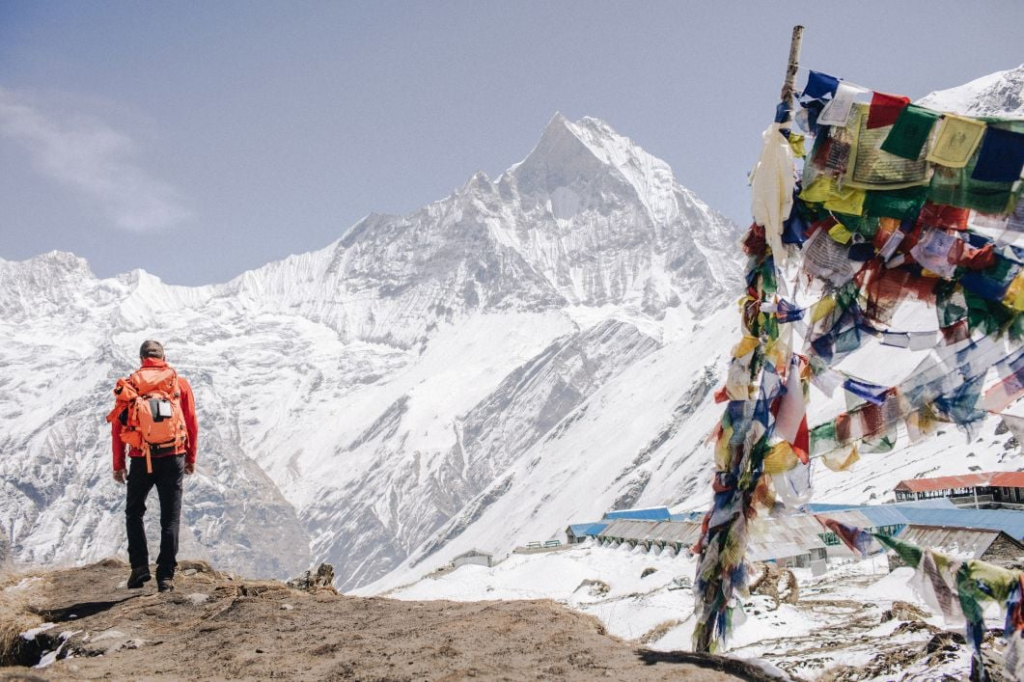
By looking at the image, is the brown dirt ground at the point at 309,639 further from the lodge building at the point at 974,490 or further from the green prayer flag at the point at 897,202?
the lodge building at the point at 974,490

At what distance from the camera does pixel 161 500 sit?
9.94 meters

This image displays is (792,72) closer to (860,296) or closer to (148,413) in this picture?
Answer: (860,296)

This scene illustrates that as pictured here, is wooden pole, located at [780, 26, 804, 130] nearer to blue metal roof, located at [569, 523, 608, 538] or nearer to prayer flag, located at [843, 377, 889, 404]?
prayer flag, located at [843, 377, 889, 404]

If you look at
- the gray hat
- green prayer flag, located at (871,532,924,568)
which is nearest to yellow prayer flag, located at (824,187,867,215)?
green prayer flag, located at (871,532,924,568)

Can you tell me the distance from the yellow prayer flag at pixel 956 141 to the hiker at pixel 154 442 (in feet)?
27.5

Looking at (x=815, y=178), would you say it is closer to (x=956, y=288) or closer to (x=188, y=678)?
(x=956, y=288)

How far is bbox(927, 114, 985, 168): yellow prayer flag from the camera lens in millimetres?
6480

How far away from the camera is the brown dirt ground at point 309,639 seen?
6176 millimetres

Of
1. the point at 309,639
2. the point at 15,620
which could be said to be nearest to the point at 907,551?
the point at 309,639

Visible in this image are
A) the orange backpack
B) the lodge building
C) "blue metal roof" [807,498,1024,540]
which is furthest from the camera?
the lodge building

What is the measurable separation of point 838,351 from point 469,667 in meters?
4.51

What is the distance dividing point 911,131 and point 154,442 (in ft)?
28.5

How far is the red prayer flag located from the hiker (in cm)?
803

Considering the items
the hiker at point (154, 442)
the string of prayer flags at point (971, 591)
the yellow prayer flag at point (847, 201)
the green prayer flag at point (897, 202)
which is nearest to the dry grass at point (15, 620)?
the hiker at point (154, 442)
